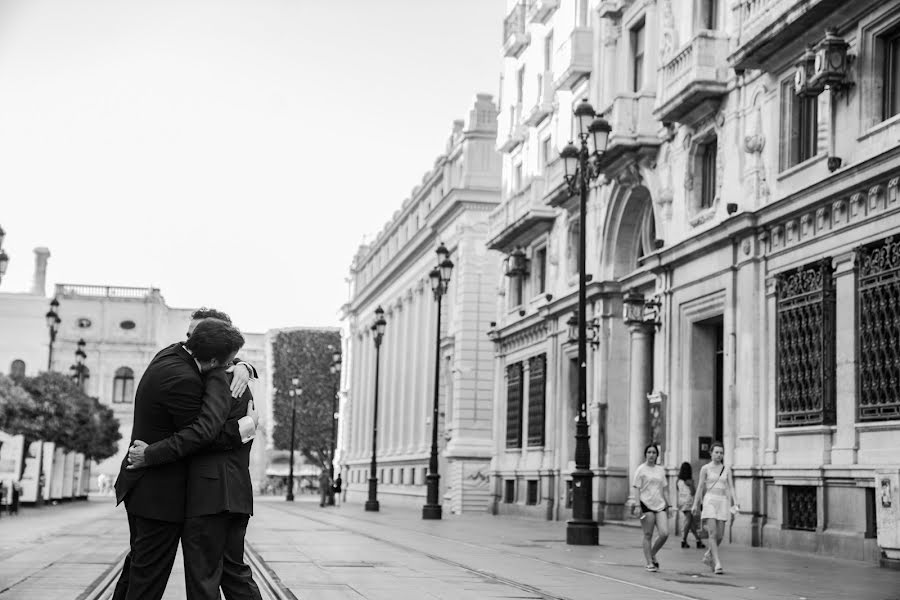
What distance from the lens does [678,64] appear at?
28.9 meters

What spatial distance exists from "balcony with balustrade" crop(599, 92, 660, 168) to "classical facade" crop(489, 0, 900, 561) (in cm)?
5

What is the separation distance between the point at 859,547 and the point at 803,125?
7.97 m

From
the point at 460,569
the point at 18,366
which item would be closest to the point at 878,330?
the point at 460,569

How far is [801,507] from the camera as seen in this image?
76.4ft

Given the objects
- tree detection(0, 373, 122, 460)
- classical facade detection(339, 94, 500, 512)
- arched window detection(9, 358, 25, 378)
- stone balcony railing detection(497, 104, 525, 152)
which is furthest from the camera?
arched window detection(9, 358, 25, 378)

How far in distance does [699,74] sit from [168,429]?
2197cm

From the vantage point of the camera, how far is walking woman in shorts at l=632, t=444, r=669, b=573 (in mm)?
18188

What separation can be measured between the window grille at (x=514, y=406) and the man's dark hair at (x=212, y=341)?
3814 cm

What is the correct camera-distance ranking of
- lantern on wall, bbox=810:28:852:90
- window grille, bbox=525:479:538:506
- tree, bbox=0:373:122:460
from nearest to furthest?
lantern on wall, bbox=810:28:852:90 → window grille, bbox=525:479:538:506 → tree, bbox=0:373:122:460

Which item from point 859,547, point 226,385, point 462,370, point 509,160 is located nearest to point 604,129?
point 859,547

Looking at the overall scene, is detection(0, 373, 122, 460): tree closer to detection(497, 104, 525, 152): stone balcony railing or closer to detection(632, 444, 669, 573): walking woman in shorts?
detection(497, 104, 525, 152): stone balcony railing

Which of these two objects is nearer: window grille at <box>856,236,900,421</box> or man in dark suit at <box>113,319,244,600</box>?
man in dark suit at <box>113,319,244,600</box>

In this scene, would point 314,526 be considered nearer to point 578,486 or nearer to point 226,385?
point 578,486

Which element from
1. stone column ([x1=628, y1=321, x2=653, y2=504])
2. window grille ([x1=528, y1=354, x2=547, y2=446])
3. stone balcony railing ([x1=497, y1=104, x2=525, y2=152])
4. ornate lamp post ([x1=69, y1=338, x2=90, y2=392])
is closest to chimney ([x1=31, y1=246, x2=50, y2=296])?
ornate lamp post ([x1=69, y1=338, x2=90, y2=392])
